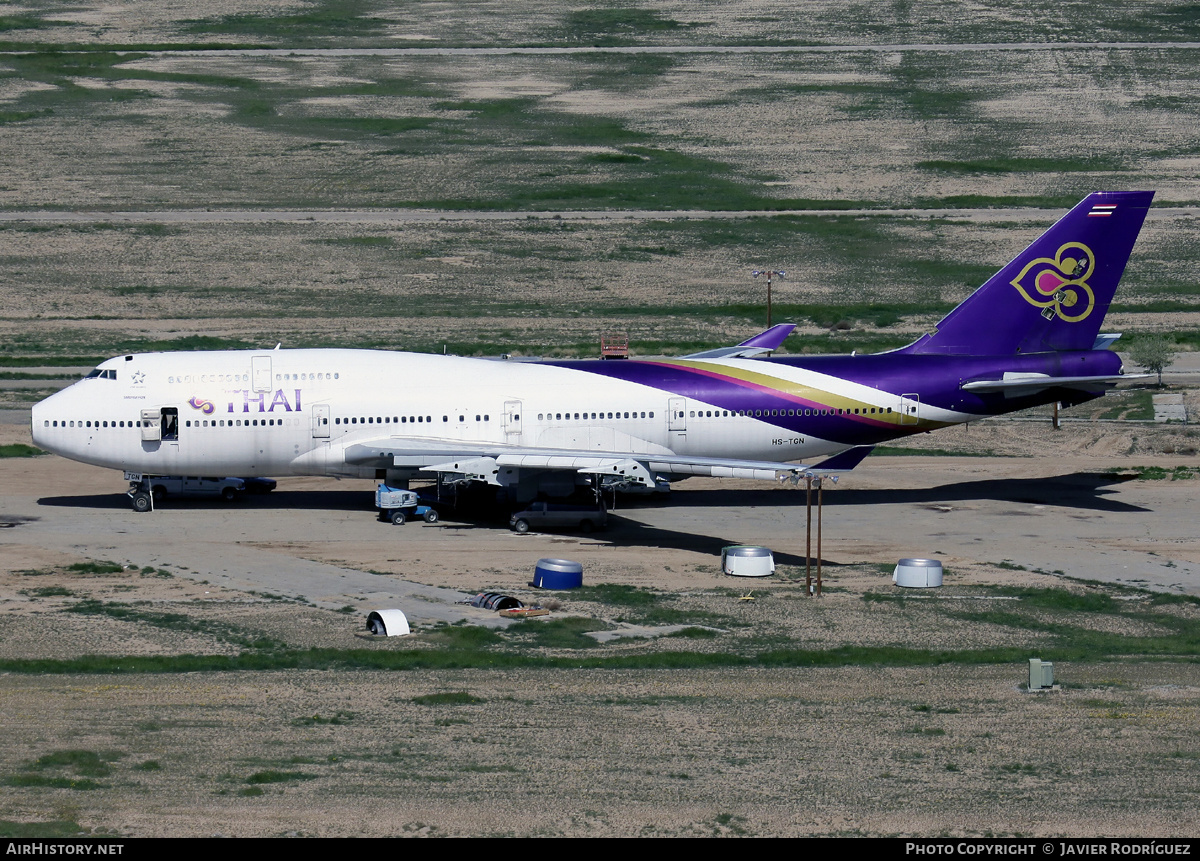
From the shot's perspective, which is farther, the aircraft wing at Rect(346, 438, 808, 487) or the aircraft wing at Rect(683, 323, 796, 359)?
the aircraft wing at Rect(683, 323, 796, 359)

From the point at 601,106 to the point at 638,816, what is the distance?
378 feet

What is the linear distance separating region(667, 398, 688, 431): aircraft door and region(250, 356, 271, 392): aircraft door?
14.6 m

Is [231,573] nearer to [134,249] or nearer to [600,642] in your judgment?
[600,642]

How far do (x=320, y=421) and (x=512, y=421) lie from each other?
695cm

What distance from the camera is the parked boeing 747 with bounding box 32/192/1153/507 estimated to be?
192ft

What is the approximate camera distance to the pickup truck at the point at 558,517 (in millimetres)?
56969

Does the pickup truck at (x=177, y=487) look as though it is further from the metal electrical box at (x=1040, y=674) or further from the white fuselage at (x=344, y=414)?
the metal electrical box at (x=1040, y=674)

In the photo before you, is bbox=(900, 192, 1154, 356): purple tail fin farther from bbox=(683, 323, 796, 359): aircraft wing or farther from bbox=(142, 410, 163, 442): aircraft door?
bbox=(142, 410, 163, 442): aircraft door

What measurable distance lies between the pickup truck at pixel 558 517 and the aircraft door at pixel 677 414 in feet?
14.7

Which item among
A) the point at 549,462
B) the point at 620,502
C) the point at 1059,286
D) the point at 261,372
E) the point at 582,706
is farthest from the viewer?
the point at 620,502

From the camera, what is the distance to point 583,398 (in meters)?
59.4

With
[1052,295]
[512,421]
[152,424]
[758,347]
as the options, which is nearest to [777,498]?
[758,347]

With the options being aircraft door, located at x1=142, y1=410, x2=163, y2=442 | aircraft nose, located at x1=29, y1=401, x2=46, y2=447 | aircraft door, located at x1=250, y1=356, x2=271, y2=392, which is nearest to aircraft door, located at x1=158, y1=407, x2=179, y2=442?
aircraft door, located at x1=142, y1=410, x2=163, y2=442

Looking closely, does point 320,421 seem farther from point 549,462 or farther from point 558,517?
point 558,517
